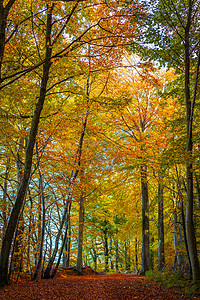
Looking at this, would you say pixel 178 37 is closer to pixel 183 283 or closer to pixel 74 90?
pixel 74 90

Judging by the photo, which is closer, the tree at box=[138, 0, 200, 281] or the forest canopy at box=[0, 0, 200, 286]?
the forest canopy at box=[0, 0, 200, 286]

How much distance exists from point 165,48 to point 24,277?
806 centimetres

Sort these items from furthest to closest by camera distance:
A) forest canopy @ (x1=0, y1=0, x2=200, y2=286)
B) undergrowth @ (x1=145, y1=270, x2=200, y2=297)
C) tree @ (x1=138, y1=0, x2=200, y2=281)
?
tree @ (x1=138, y1=0, x2=200, y2=281) → forest canopy @ (x1=0, y1=0, x2=200, y2=286) → undergrowth @ (x1=145, y1=270, x2=200, y2=297)

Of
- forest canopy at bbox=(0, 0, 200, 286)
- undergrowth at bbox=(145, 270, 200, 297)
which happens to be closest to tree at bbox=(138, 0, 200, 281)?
forest canopy at bbox=(0, 0, 200, 286)

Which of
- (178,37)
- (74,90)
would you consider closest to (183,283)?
(74,90)

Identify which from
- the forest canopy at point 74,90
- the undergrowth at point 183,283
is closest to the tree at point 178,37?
the forest canopy at point 74,90

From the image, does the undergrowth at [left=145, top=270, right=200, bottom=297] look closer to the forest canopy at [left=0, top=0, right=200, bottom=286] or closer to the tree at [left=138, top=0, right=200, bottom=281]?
the forest canopy at [left=0, top=0, right=200, bottom=286]

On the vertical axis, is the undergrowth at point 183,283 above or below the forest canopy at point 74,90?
below

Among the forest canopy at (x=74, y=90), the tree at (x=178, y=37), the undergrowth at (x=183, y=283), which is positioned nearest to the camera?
the undergrowth at (x=183, y=283)

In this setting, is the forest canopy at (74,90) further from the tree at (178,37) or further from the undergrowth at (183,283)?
the undergrowth at (183,283)

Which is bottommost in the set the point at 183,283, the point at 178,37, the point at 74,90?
the point at 183,283

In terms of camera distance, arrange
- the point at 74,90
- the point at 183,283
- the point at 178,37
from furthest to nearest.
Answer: the point at 178,37 → the point at 74,90 → the point at 183,283

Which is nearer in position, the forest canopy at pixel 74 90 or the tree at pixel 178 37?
the forest canopy at pixel 74 90

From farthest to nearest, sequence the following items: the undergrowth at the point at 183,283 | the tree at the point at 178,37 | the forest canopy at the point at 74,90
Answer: the tree at the point at 178,37 → the forest canopy at the point at 74,90 → the undergrowth at the point at 183,283
